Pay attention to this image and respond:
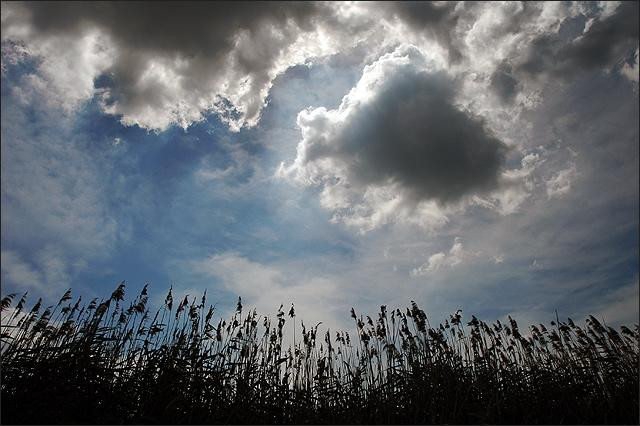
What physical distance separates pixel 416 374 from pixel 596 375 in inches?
128

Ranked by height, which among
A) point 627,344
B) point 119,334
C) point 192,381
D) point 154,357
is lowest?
point 192,381

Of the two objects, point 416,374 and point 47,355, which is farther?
point 416,374

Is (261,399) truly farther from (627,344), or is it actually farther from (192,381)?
(627,344)

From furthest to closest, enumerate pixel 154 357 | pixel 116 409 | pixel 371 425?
pixel 154 357, pixel 371 425, pixel 116 409

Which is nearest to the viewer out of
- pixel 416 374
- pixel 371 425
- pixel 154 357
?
pixel 371 425

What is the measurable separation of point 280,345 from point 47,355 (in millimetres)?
3970

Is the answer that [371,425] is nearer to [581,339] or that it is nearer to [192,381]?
[192,381]

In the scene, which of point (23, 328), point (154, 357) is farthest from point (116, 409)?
point (23, 328)

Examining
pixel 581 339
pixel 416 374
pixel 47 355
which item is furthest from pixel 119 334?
pixel 581 339

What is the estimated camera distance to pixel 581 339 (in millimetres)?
8055

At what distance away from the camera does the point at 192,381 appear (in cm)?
523

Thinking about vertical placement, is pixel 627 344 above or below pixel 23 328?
above

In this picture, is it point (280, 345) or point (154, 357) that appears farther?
point (280, 345)

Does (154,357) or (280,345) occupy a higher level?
(280,345)
